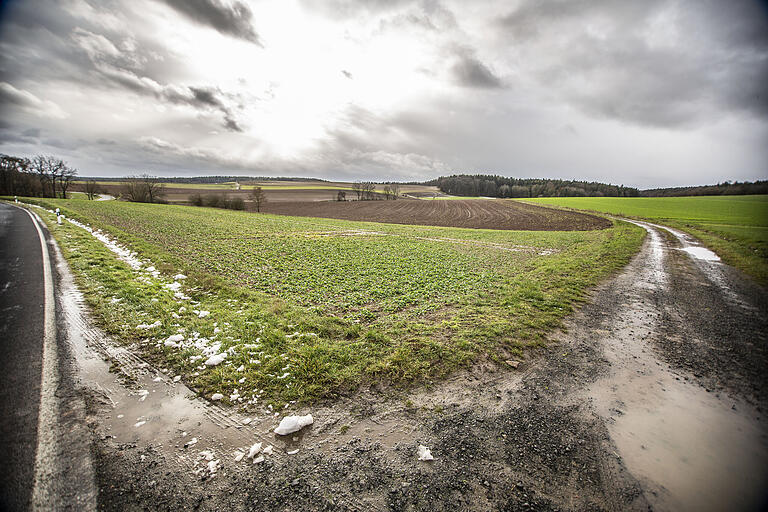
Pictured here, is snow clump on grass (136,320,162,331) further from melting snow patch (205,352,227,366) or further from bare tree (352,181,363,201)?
bare tree (352,181,363,201)

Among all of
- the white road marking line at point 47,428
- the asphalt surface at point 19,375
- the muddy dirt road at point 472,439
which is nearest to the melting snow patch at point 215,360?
the muddy dirt road at point 472,439

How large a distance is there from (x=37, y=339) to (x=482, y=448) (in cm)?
922

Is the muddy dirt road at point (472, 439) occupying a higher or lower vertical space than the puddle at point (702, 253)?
lower

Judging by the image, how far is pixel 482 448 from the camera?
382cm

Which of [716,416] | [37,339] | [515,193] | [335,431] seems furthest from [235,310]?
[515,193]

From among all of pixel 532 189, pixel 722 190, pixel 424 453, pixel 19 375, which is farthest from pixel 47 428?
pixel 532 189

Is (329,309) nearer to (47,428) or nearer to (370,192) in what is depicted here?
(47,428)

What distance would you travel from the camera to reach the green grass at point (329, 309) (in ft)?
18.0

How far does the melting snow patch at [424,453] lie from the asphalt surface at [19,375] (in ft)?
14.1

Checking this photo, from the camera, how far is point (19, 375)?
489 centimetres

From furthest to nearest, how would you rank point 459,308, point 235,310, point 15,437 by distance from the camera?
point 459,308, point 235,310, point 15,437

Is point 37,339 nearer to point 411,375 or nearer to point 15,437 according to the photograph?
point 15,437

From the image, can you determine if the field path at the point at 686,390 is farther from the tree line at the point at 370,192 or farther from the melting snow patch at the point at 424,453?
the tree line at the point at 370,192

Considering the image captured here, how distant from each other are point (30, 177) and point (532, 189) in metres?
176
